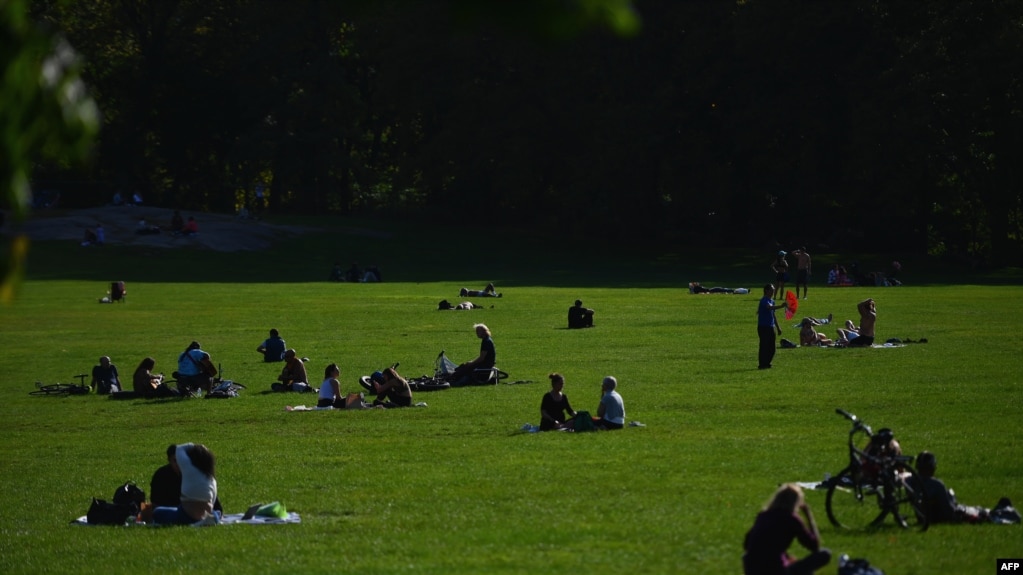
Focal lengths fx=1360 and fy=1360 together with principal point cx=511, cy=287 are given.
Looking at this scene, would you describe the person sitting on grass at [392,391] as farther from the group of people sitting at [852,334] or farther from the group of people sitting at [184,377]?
the group of people sitting at [852,334]

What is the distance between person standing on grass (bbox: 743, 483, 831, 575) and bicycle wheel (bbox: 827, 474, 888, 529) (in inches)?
96.2

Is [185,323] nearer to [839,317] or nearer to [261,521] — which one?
[839,317]

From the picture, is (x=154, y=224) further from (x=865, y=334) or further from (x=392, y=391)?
(x=392, y=391)

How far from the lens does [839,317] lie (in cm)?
4312

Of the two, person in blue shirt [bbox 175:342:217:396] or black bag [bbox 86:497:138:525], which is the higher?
person in blue shirt [bbox 175:342:217:396]

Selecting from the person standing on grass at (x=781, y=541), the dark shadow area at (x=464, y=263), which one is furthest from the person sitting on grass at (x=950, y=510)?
the dark shadow area at (x=464, y=263)

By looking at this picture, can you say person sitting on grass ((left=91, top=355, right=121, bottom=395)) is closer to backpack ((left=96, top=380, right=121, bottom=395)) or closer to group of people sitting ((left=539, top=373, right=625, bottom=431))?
backpack ((left=96, top=380, right=121, bottom=395))

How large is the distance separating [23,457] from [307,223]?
6456 centimetres

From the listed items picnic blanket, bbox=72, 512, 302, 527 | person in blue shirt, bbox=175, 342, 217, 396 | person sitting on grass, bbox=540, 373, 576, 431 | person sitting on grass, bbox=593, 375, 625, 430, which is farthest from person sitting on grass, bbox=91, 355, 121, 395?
picnic blanket, bbox=72, 512, 302, 527

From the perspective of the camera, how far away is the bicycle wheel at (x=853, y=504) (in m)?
14.3

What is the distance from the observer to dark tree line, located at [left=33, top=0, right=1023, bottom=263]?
71.9 metres

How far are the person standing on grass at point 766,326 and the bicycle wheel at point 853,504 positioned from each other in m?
13.6

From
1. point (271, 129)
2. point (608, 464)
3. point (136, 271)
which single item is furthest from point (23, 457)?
point (271, 129)

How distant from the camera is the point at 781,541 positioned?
11.6 meters
